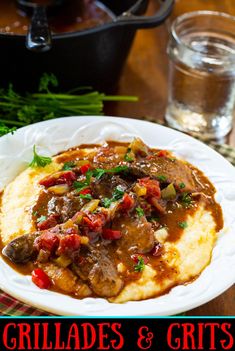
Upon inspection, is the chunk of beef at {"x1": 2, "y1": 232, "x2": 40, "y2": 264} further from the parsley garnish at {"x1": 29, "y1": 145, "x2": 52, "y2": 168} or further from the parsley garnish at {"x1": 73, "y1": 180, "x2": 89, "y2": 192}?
the parsley garnish at {"x1": 29, "y1": 145, "x2": 52, "y2": 168}

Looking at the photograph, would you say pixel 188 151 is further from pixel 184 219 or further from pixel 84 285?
pixel 84 285

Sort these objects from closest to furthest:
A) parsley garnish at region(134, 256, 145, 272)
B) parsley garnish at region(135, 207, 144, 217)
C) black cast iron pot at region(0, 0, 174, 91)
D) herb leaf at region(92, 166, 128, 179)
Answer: parsley garnish at region(134, 256, 145, 272) < parsley garnish at region(135, 207, 144, 217) < herb leaf at region(92, 166, 128, 179) < black cast iron pot at region(0, 0, 174, 91)

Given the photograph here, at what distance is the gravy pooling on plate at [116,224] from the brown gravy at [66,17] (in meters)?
1.47

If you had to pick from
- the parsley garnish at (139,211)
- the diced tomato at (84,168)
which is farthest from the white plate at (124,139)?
the parsley garnish at (139,211)

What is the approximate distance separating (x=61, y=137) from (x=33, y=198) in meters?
A: 0.68

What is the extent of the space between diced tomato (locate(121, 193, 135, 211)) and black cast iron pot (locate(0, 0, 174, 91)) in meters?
1.49

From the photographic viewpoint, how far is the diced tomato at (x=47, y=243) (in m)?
3.28

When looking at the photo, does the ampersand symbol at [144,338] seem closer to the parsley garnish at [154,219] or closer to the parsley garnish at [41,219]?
the parsley garnish at [154,219]

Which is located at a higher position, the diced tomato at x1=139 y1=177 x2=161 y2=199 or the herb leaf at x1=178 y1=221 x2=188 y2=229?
the diced tomato at x1=139 y1=177 x2=161 y2=199

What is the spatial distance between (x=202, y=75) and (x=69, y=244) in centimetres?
225

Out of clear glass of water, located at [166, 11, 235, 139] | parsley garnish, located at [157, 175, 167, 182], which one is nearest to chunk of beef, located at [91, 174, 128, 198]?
parsley garnish, located at [157, 175, 167, 182]

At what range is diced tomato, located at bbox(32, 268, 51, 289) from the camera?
3152 mm

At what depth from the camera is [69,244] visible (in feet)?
10.6

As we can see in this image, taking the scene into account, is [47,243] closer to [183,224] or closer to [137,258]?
[137,258]
